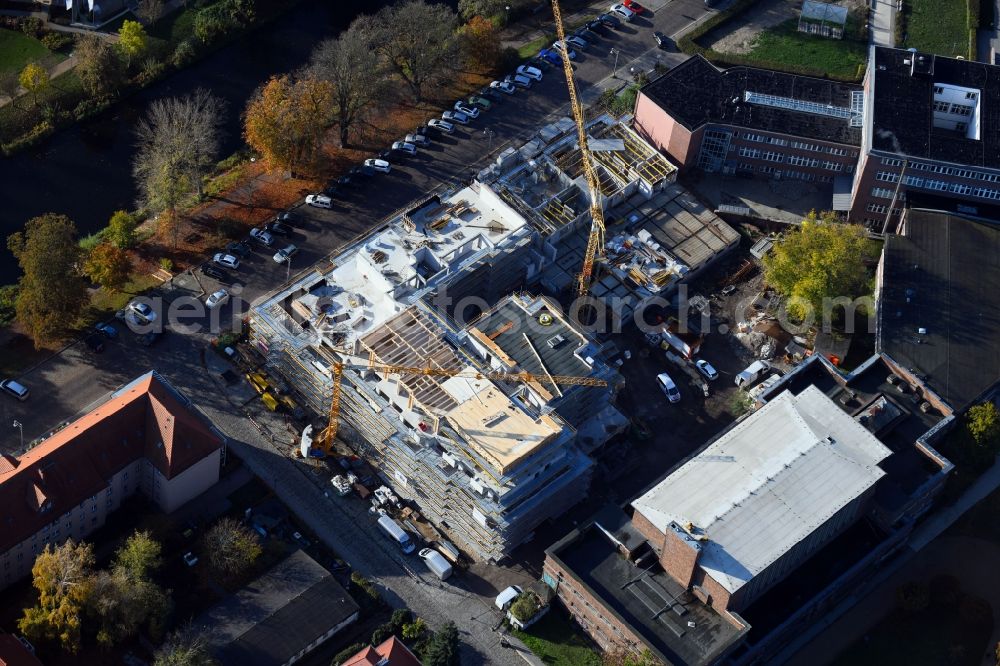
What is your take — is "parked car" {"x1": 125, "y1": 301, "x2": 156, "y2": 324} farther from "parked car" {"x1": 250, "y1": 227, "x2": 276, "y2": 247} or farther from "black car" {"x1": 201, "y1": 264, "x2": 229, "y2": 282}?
"parked car" {"x1": 250, "y1": 227, "x2": 276, "y2": 247}

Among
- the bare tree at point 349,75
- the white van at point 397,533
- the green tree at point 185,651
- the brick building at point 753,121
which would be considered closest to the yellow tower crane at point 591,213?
the brick building at point 753,121

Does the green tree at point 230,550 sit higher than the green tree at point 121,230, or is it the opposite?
the green tree at point 121,230

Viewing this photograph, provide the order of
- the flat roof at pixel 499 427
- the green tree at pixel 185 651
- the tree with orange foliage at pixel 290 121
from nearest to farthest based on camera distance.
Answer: the green tree at pixel 185 651, the flat roof at pixel 499 427, the tree with orange foliage at pixel 290 121

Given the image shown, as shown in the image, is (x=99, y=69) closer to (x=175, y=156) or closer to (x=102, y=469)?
(x=175, y=156)

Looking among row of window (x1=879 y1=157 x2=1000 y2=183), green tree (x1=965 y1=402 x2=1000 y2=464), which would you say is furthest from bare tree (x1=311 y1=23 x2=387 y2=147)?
green tree (x1=965 y1=402 x2=1000 y2=464)

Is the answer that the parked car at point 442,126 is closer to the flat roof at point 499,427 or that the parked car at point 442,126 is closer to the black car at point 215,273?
the black car at point 215,273

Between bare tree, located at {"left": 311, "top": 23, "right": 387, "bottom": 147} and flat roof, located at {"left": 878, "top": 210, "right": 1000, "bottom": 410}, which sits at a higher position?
bare tree, located at {"left": 311, "top": 23, "right": 387, "bottom": 147}

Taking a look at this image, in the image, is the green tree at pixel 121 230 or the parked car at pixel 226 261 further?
the parked car at pixel 226 261

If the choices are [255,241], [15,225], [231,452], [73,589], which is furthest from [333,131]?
[73,589]
